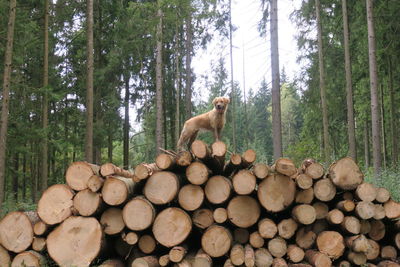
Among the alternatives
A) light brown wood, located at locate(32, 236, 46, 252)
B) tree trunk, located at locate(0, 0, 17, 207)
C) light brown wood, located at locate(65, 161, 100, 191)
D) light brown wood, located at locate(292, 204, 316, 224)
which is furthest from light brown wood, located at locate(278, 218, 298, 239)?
tree trunk, located at locate(0, 0, 17, 207)

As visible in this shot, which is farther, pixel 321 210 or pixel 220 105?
pixel 220 105

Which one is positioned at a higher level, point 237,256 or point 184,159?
point 184,159

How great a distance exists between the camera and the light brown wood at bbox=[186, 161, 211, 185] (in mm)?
5453

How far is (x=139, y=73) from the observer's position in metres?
21.5

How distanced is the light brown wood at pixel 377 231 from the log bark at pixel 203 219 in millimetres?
2284

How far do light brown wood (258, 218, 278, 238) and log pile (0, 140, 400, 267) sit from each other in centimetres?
1

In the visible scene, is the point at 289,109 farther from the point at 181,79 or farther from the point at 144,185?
the point at 144,185

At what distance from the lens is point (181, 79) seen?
81.3ft

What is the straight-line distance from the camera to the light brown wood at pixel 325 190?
220 inches

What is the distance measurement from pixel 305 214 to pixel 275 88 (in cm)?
763

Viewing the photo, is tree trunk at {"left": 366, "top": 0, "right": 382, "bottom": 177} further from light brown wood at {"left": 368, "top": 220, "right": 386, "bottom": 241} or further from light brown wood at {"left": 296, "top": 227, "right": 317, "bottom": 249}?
light brown wood at {"left": 296, "top": 227, "right": 317, "bottom": 249}

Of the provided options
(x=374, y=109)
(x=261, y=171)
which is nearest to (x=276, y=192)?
(x=261, y=171)

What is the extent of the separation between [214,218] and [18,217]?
2626mm

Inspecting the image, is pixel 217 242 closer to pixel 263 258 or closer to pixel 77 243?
pixel 263 258
